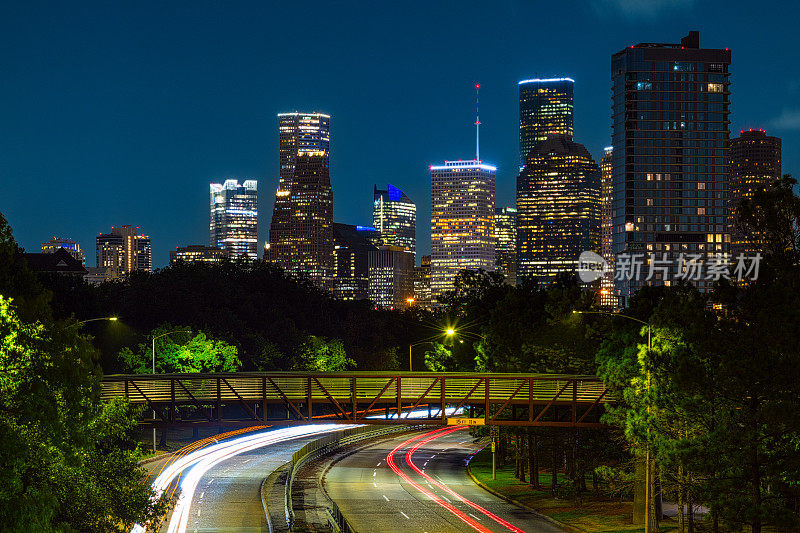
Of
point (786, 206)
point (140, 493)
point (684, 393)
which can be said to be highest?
point (786, 206)

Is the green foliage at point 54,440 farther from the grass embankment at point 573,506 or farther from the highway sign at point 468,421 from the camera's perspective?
the grass embankment at point 573,506

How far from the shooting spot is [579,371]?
222ft

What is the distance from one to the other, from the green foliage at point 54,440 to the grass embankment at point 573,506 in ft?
87.9

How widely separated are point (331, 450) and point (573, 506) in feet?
135

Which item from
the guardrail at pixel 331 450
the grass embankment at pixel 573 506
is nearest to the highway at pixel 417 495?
the grass embankment at pixel 573 506

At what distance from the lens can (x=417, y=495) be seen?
69500 millimetres

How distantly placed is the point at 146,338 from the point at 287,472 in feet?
131

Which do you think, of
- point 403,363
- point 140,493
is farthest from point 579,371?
point 403,363

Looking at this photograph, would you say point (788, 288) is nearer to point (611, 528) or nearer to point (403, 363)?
point (611, 528)

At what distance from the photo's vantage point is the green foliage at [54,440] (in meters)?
30.5

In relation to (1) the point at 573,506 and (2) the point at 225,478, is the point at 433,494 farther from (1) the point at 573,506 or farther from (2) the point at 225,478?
(2) the point at 225,478

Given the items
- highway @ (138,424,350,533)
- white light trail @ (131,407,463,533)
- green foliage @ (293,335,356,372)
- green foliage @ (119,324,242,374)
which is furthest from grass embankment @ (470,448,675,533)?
green foliage @ (293,335,356,372)

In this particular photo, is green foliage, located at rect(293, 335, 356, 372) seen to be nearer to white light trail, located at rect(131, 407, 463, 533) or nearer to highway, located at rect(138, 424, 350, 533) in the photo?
white light trail, located at rect(131, 407, 463, 533)

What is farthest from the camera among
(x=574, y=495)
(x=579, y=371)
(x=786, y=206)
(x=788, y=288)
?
(x=579, y=371)
